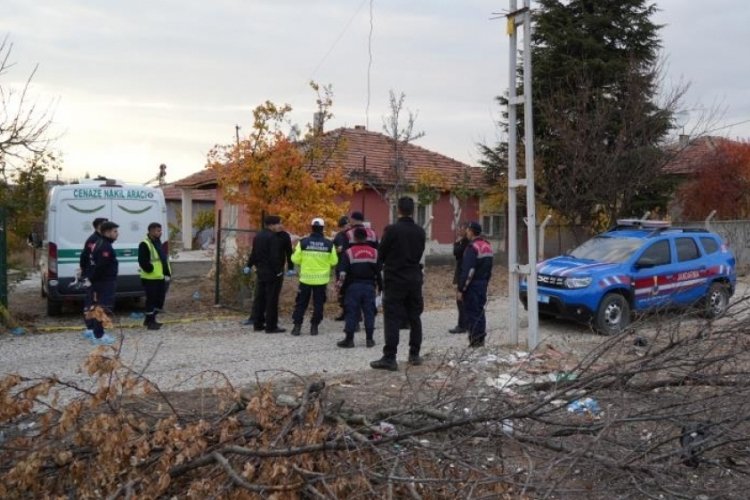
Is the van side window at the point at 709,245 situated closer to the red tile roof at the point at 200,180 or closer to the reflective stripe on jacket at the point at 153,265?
the reflective stripe on jacket at the point at 153,265

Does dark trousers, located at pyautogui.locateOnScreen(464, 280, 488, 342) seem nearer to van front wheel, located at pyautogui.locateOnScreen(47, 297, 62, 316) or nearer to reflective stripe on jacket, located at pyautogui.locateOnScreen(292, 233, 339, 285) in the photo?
reflective stripe on jacket, located at pyautogui.locateOnScreen(292, 233, 339, 285)

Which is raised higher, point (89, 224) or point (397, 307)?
point (89, 224)

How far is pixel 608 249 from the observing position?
11516 millimetres

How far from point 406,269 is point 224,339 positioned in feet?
11.9

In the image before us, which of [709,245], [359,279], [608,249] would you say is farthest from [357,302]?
Result: [709,245]

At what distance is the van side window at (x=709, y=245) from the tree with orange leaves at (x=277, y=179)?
6.35 meters

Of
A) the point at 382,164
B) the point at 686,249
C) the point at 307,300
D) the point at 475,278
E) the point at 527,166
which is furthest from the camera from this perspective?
the point at 382,164

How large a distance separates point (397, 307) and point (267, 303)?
11.2ft

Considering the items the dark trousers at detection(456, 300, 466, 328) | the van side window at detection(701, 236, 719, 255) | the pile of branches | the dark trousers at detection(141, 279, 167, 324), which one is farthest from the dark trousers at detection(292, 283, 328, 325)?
the van side window at detection(701, 236, 719, 255)

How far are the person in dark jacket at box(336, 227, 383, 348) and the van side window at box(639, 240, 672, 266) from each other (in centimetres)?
451

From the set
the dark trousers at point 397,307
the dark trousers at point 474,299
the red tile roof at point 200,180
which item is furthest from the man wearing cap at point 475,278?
the red tile roof at point 200,180

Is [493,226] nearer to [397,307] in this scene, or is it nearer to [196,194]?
[196,194]

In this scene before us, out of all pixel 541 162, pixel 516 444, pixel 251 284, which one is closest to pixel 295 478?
pixel 516 444

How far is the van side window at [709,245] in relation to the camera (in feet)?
40.0
